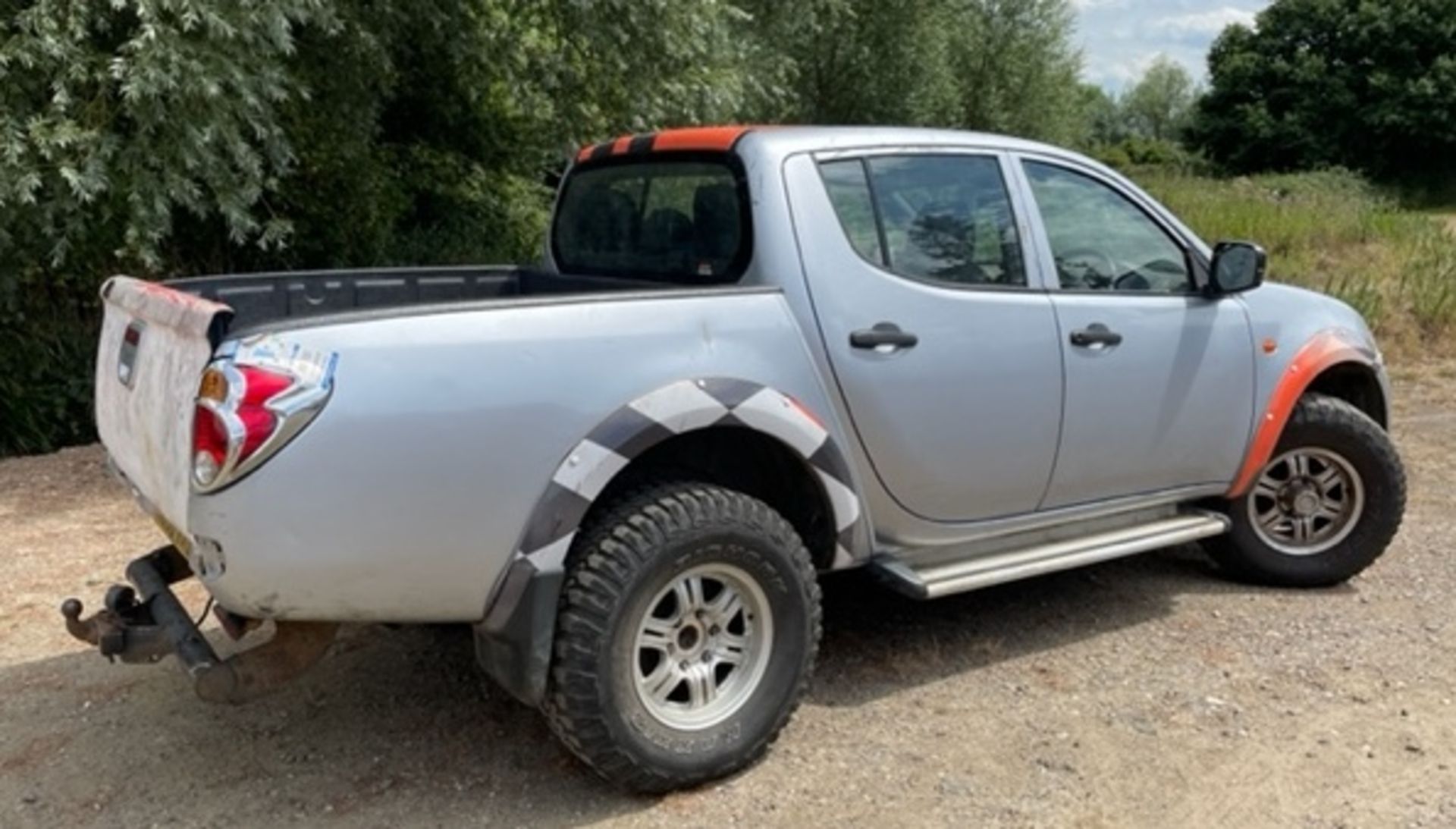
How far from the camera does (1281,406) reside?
4.80m

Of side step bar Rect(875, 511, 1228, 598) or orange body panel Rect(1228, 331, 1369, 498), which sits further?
orange body panel Rect(1228, 331, 1369, 498)

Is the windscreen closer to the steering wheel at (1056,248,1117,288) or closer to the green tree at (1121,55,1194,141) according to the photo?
the steering wheel at (1056,248,1117,288)

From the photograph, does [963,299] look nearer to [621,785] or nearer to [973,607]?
[973,607]

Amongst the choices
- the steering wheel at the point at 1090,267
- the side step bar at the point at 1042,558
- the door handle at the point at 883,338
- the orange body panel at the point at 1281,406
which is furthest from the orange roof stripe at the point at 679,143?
the orange body panel at the point at 1281,406

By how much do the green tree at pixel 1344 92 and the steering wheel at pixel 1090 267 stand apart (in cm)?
4499

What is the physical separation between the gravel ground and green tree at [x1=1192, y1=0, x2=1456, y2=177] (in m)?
45.0

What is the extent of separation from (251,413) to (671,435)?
1.08m

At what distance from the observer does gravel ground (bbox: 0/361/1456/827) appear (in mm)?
3369

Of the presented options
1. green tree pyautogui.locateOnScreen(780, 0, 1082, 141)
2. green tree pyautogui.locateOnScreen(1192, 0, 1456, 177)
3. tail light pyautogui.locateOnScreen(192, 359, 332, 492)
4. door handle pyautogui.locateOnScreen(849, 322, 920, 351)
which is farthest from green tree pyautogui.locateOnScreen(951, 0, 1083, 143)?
green tree pyautogui.locateOnScreen(1192, 0, 1456, 177)

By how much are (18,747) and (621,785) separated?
191 cm

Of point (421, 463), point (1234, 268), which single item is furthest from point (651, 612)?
point (1234, 268)

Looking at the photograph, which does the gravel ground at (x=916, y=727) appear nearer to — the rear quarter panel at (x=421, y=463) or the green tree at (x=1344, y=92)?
the rear quarter panel at (x=421, y=463)

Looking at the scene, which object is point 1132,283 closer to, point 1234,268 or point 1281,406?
point 1234,268

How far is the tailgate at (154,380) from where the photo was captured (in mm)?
2941
